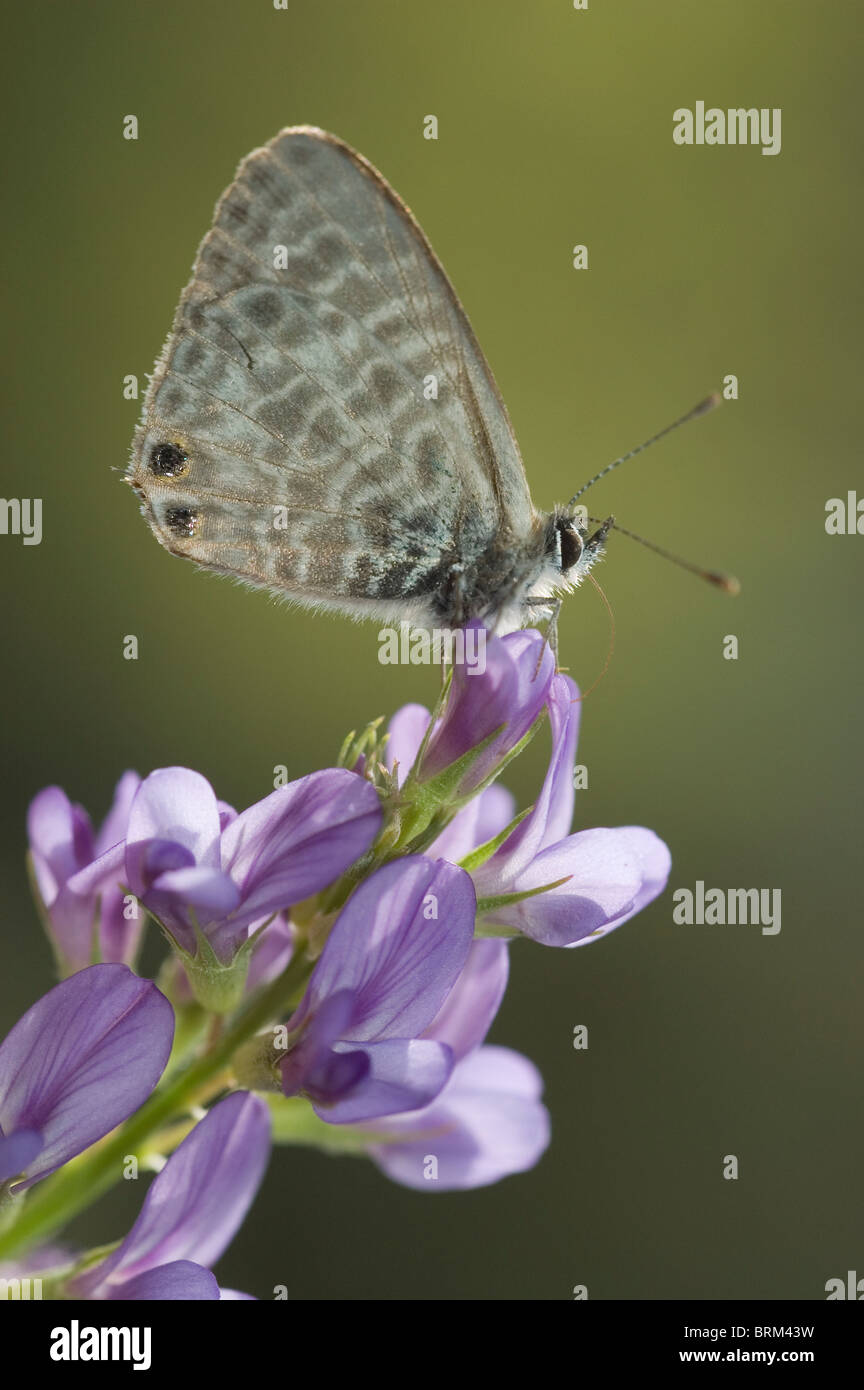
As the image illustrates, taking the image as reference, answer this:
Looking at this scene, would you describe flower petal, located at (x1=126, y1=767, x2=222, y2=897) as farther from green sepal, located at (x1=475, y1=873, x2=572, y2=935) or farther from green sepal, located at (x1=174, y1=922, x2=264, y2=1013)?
green sepal, located at (x1=475, y1=873, x2=572, y2=935)

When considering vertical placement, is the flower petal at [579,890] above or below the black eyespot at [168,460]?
below

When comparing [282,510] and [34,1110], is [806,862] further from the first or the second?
[34,1110]

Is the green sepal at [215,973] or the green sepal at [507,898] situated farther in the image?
the green sepal at [507,898]

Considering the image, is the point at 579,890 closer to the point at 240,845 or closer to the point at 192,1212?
the point at 240,845

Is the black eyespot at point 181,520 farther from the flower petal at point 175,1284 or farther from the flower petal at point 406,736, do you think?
the flower petal at point 175,1284

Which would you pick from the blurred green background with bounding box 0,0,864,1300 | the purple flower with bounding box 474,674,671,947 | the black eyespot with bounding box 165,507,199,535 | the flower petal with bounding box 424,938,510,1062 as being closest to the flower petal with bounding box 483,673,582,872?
the purple flower with bounding box 474,674,671,947

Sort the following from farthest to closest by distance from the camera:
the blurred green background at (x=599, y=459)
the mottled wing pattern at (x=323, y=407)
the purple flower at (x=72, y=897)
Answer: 1. the blurred green background at (x=599, y=459)
2. the mottled wing pattern at (x=323, y=407)
3. the purple flower at (x=72, y=897)

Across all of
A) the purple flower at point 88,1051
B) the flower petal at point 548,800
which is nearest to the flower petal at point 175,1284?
the purple flower at point 88,1051

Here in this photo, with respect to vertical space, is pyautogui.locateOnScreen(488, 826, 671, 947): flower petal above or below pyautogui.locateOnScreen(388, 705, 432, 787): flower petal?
below
